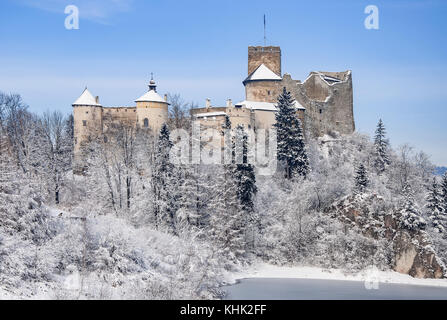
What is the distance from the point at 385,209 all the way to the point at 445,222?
4332 mm

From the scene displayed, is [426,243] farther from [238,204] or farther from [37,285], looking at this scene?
[37,285]

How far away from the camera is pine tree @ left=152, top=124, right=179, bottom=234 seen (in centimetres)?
4234

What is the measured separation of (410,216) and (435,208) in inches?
132

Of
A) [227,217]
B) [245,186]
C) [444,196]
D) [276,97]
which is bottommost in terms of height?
[227,217]

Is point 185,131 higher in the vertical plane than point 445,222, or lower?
higher

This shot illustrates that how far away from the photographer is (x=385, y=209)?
143ft

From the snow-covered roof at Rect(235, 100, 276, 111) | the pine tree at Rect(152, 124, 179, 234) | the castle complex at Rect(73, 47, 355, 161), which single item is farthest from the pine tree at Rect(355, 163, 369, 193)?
the castle complex at Rect(73, 47, 355, 161)

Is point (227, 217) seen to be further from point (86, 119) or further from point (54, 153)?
point (86, 119)

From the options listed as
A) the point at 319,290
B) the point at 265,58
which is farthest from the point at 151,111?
the point at 319,290

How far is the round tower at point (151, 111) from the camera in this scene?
2594 inches

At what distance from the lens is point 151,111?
218 ft

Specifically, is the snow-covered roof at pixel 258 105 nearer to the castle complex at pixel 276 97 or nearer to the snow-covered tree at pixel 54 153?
the castle complex at pixel 276 97

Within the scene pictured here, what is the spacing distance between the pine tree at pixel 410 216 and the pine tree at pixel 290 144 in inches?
353
